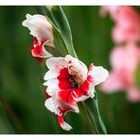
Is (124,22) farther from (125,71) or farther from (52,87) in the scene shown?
(52,87)

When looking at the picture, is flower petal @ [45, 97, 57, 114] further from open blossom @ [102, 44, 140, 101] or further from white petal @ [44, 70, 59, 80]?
open blossom @ [102, 44, 140, 101]

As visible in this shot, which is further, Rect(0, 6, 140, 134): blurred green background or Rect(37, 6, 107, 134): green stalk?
Rect(0, 6, 140, 134): blurred green background

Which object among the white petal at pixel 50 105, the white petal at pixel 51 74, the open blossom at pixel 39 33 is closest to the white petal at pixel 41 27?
the open blossom at pixel 39 33

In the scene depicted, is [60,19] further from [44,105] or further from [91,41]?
[44,105]

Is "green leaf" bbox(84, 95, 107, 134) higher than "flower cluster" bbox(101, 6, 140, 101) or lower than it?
lower

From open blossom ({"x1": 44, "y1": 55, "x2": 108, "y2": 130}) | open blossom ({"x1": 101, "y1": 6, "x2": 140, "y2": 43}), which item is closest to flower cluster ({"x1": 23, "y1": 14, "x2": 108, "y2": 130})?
open blossom ({"x1": 44, "y1": 55, "x2": 108, "y2": 130})

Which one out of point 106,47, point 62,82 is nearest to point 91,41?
point 106,47

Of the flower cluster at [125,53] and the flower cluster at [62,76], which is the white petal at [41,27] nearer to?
the flower cluster at [62,76]
